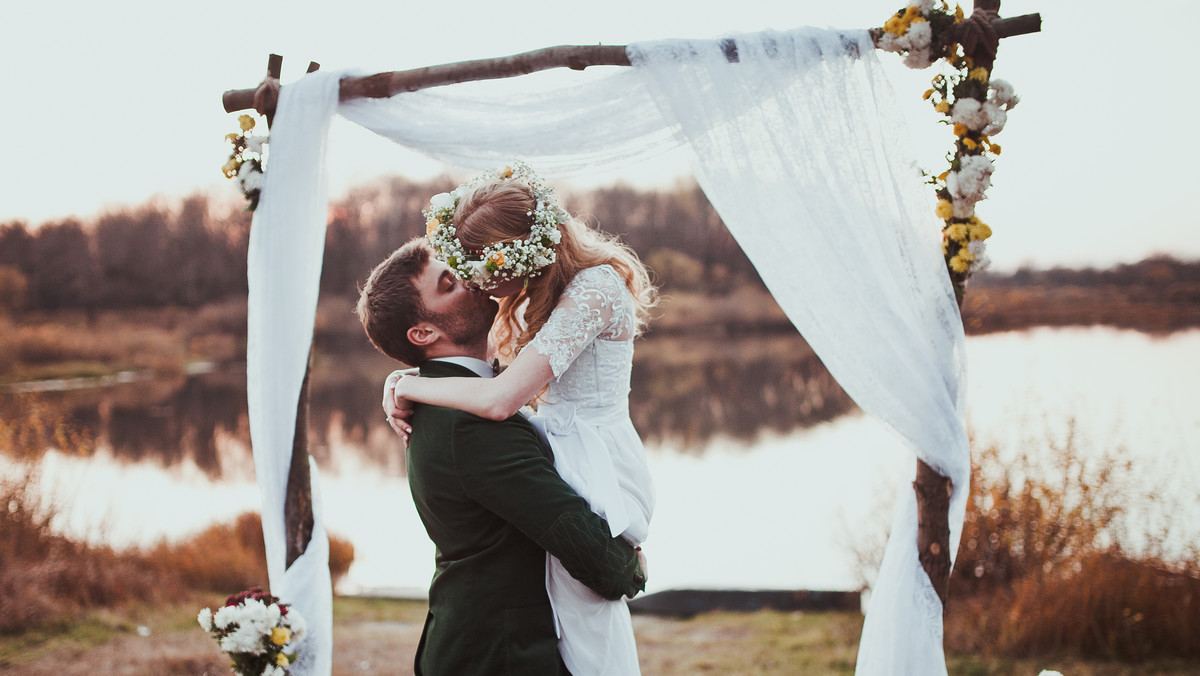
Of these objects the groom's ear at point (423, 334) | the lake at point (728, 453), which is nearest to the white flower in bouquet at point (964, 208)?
the lake at point (728, 453)

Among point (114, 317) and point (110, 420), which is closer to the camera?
point (110, 420)

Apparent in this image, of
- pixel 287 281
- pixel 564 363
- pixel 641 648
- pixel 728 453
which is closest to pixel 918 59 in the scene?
pixel 564 363

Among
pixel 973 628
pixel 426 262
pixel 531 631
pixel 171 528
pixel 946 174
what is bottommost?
pixel 171 528

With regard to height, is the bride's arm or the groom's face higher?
the groom's face

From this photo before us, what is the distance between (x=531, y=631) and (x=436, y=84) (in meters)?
1.85

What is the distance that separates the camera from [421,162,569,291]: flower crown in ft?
6.76

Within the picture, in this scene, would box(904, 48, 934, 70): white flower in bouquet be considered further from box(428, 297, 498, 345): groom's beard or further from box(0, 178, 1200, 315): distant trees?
box(0, 178, 1200, 315): distant trees

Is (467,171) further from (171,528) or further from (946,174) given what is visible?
(171,528)

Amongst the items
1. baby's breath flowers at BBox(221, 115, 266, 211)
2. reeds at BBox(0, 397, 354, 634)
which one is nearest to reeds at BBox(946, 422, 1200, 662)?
baby's breath flowers at BBox(221, 115, 266, 211)

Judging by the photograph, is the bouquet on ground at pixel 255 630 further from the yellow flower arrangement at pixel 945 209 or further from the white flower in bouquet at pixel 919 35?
the white flower in bouquet at pixel 919 35

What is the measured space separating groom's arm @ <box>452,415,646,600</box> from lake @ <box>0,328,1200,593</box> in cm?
116

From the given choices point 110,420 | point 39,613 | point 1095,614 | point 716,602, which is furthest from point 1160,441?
point 110,420

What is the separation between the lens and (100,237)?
56.9ft

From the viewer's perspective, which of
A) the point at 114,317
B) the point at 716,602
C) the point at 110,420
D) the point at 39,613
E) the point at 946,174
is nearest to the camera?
the point at 946,174
